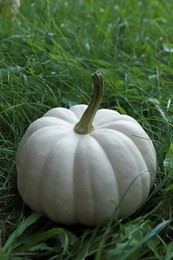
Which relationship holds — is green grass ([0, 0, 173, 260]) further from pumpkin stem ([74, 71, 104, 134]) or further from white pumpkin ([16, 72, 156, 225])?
pumpkin stem ([74, 71, 104, 134])

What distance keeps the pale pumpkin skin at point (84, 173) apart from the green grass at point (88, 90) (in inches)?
2.1

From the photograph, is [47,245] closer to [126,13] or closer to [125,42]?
[125,42]

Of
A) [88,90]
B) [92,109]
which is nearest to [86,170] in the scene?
[92,109]

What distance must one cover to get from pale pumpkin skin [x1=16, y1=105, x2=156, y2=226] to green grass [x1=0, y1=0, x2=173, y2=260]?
54 mm

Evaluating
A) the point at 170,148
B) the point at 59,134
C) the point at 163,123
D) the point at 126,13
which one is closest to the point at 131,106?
the point at 163,123

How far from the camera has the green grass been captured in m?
1.42

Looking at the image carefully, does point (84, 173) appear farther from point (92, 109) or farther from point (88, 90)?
point (88, 90)

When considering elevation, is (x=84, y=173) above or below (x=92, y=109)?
below

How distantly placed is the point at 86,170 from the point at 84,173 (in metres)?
0.01

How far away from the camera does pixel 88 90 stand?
7.34 feet

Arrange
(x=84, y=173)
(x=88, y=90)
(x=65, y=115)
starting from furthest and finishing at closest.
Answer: (x=88, y=90) → (x=65, y=115) → (x=84, y=173)

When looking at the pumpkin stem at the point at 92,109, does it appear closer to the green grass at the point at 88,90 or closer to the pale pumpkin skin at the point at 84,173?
the pale pumpkin skin at the point at 84,173

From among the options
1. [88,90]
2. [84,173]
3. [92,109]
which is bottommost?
[88,90]

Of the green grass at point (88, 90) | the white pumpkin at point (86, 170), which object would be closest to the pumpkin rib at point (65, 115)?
the white pumpkin at point (86, 170)
